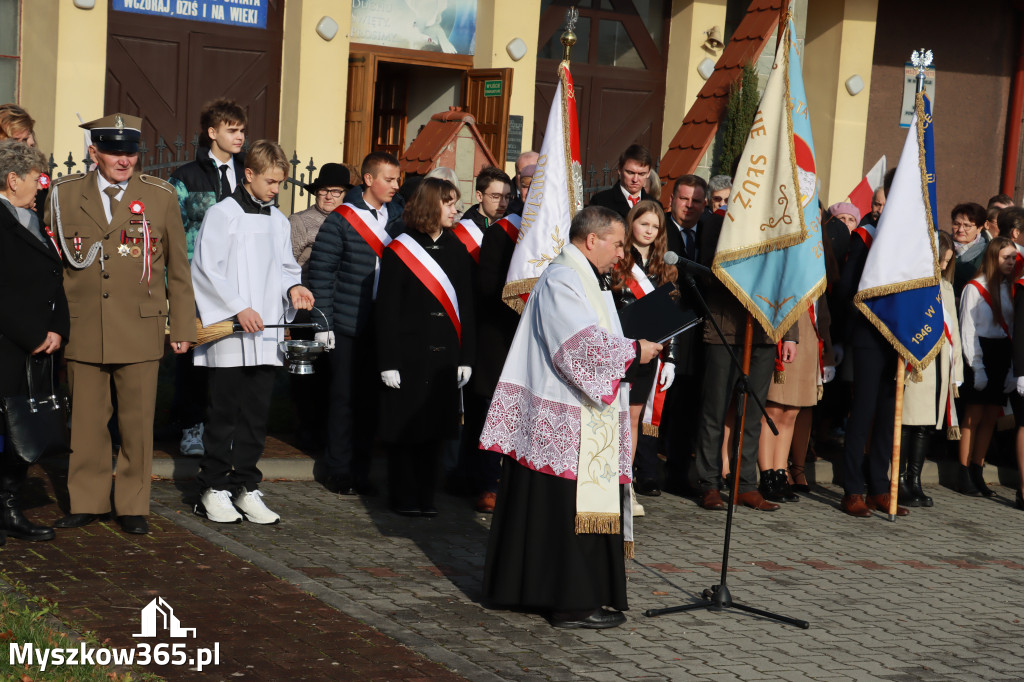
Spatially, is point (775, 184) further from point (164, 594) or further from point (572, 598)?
point (164, 594)

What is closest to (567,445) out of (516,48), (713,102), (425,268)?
(425,268)

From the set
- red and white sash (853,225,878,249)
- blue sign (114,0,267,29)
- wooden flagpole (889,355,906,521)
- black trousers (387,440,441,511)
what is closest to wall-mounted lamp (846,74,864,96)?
blue sign (114,0,267,29)

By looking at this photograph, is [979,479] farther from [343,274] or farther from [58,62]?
[58,62]

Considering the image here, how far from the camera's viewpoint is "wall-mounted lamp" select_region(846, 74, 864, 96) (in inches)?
677

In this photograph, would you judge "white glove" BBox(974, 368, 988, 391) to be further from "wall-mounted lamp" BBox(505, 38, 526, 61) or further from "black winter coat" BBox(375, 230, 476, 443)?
"wall-mounted lamp" BBox(505, 38, 526, 61)

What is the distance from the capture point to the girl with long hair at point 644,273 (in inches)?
313

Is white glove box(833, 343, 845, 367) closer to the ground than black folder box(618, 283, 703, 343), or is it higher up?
closer to the ground

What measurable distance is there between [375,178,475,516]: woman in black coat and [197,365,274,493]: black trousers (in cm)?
80

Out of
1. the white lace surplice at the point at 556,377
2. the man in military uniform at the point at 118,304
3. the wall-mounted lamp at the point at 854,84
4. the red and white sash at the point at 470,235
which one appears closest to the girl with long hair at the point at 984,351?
the red and white sash at the point at 470,235

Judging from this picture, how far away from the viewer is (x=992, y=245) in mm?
9789

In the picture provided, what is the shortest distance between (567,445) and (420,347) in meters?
2.15

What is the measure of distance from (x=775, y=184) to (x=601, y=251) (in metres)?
3.00

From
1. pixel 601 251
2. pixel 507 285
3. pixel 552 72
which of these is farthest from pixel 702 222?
pixel 552 72

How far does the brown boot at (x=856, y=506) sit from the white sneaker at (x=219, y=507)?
4.24 meters
